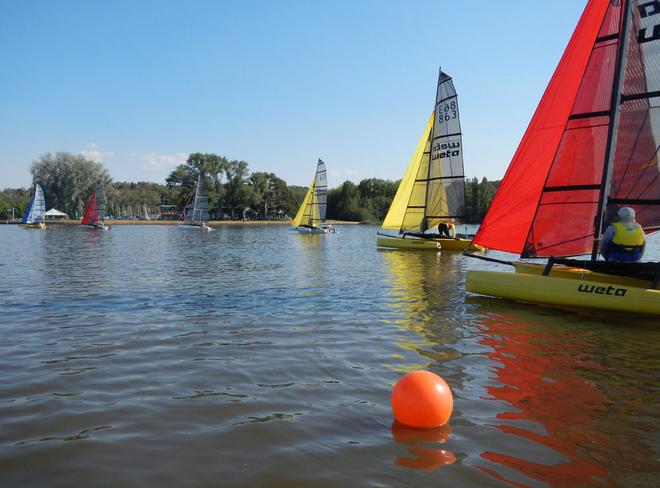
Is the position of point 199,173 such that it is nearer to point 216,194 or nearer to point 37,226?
point 216,194

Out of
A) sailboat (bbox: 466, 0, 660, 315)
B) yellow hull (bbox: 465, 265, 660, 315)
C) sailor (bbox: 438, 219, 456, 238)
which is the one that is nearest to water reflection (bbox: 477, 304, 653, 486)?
yellow hull (bbox: 465, 265, 660, 315)

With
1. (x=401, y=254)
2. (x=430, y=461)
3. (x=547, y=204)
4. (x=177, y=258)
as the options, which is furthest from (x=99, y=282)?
(x=401, y=254)

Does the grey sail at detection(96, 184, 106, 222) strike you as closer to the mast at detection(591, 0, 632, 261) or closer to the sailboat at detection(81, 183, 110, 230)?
the sailboat at detection(81, 183, 110, 230)

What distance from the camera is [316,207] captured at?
5647 centimetres

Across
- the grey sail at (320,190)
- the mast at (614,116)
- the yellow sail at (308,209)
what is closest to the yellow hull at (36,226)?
the yellow sail at (308,209)

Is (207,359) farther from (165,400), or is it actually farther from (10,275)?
(10,275)

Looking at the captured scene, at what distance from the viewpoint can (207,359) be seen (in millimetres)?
7676

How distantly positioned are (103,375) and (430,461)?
14.6 ft

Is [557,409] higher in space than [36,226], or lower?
lower

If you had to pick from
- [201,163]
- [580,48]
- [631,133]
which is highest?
[201,163]

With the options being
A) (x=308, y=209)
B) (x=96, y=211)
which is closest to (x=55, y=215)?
(x=96, y=211)

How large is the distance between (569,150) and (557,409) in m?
8.62

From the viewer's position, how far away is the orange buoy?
5.02 metres

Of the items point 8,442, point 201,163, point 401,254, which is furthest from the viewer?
point 201,163
